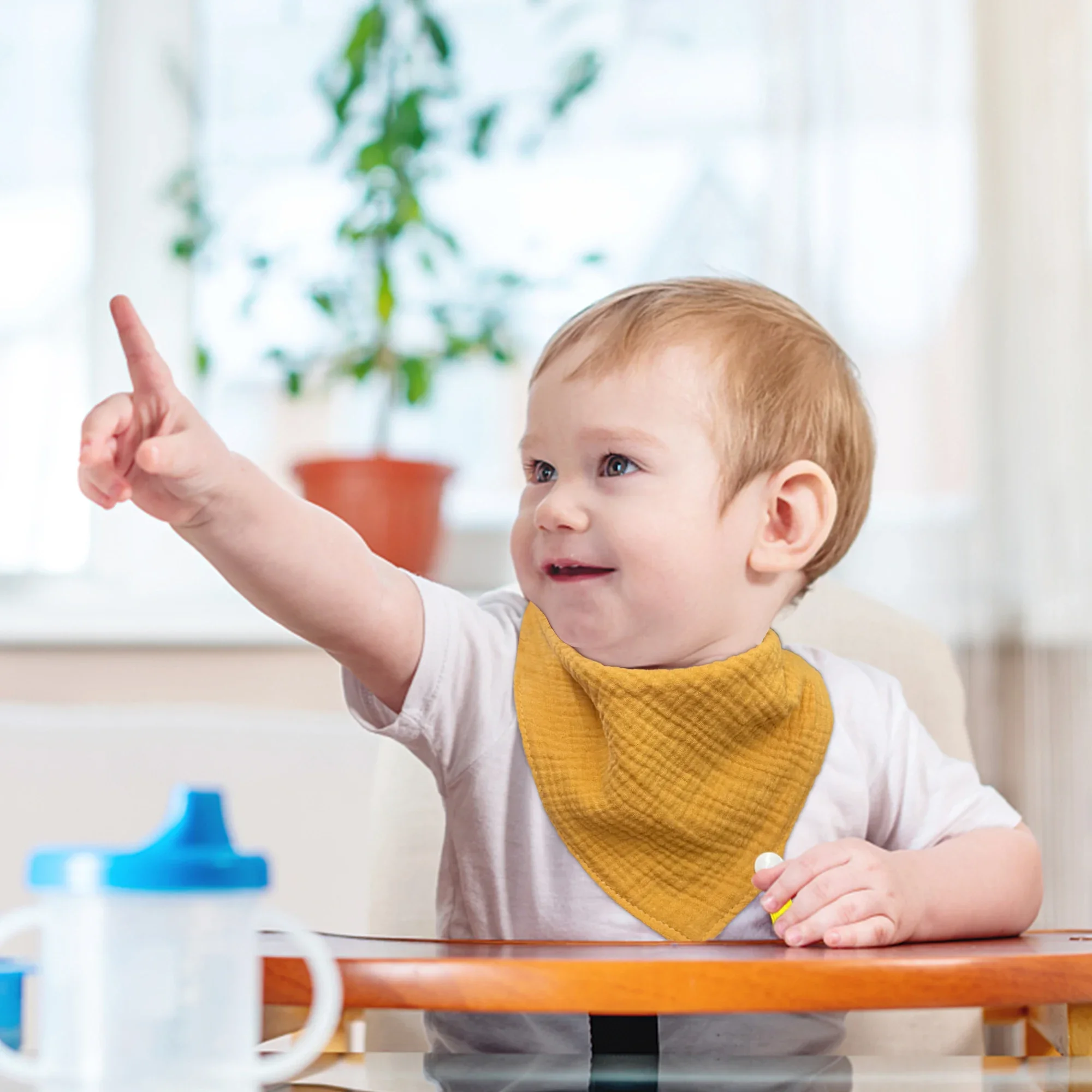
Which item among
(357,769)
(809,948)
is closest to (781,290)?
(357,769)

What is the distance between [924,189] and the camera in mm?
1730

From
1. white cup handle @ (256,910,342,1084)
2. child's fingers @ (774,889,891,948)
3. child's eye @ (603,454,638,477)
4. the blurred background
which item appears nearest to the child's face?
child's eye @ (603,454,638,477)

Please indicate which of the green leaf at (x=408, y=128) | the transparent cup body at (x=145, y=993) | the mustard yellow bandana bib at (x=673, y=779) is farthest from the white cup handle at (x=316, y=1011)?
the green leaf at (x=408, y=128)

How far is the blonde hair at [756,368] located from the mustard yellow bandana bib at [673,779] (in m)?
0.13

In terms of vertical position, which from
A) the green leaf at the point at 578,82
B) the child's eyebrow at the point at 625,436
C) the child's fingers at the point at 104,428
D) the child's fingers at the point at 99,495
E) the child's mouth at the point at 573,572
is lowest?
the child's mouth at the point at 573,572

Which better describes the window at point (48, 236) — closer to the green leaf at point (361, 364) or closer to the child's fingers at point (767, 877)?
the green leaf at point (361, 364)

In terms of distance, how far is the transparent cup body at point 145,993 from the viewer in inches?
14.4

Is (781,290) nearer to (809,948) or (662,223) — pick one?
(662,223)

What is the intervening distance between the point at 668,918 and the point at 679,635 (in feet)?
0.59

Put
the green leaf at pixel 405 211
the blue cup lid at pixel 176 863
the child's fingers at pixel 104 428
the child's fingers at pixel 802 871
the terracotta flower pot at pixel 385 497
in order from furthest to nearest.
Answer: the green leaf at pixel 405 211 < the terracotta flower pot at pixel 385 497 < the child's fingers at pixel 802 871 < the child's fingers at pixel 104 428 < the blue cup lid at pixel 176 863

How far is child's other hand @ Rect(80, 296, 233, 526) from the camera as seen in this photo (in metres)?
0.57

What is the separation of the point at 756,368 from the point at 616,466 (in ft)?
0.39

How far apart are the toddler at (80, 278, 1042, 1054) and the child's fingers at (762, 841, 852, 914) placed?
84 mm

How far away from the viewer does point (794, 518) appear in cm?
90
